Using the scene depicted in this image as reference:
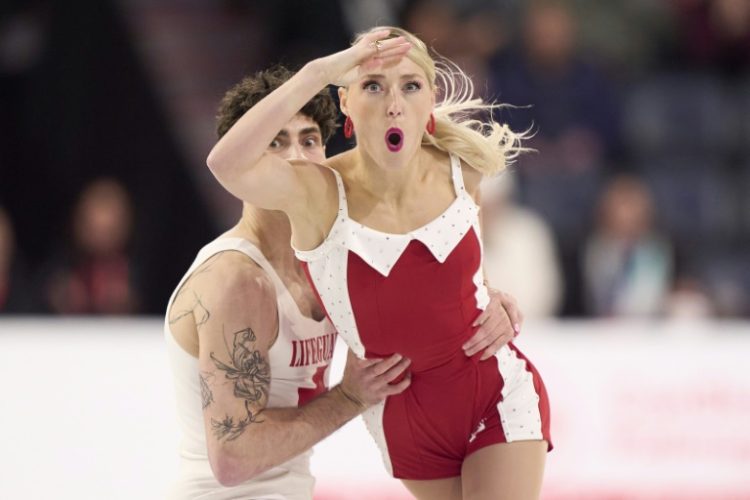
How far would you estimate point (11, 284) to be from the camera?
6.88 m

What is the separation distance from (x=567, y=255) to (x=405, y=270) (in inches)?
163

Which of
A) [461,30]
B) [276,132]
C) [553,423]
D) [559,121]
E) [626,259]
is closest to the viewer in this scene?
[276,132]

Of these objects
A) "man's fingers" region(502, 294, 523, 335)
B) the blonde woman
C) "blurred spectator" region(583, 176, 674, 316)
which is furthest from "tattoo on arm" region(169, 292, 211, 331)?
"blurred spectator" region(583, 176, 674, 316)

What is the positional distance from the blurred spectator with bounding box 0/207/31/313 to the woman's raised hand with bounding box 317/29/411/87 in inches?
155

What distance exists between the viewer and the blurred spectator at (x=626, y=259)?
7.23 metres

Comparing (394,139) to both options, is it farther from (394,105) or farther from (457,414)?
(457,414)

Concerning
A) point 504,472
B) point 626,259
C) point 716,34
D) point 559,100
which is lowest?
point 504,472

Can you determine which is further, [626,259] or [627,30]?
[627,30]

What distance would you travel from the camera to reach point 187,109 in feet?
30.0

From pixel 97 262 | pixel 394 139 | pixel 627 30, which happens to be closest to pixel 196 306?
pixel 394 139

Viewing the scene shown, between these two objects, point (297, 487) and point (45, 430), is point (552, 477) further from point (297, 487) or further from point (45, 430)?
point (45, 430)

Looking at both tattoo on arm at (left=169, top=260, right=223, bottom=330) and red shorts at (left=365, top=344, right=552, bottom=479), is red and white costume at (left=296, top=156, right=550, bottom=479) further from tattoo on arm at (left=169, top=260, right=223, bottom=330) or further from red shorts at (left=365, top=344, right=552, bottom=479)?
tattoo on arm at (left=169, top=260, right=223, bottom=330)

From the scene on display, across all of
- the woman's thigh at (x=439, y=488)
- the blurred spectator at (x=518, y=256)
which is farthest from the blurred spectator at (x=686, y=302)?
the woman's thigh at (x=439, y=488)

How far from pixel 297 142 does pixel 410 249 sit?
0.61 m
